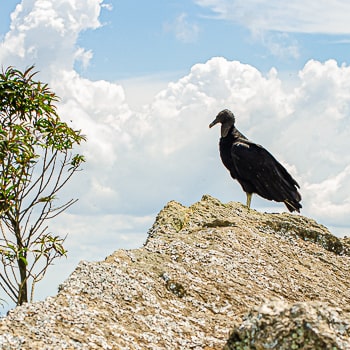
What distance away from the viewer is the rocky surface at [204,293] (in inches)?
184

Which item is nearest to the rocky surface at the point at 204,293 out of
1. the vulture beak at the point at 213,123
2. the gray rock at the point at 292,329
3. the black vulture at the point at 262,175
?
the gray rock at the point at 292,329

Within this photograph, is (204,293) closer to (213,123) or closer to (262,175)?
(262,175)

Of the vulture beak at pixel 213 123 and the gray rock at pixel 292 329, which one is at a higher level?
the vulture beak at pixel 213 123

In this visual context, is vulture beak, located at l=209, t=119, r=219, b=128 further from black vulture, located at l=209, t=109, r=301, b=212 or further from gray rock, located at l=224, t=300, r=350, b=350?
gray rock, located at l=224, t=300, r=350, b=350

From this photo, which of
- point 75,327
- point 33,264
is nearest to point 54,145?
point 33,264

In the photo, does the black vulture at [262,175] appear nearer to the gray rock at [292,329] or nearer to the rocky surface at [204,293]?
the rocky surface at [204,293]

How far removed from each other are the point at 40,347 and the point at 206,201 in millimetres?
5429

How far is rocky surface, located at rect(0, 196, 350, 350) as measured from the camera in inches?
184

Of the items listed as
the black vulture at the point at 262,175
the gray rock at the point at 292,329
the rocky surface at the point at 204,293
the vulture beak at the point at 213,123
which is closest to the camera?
the gray rock at the point at 292,329

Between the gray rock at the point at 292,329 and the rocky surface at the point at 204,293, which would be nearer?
the gray rock at the point at 292,329

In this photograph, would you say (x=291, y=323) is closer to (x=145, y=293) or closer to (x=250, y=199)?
(x=145, y=293)

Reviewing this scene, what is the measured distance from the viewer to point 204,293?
6.59 m

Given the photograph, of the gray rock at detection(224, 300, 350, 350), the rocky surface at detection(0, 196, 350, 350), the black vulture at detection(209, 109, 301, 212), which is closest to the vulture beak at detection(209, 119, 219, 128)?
the black vulture at detection(209, 109, 301, 212)

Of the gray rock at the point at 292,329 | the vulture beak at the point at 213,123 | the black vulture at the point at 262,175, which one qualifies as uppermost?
the vulture beak at the point at 213,123
